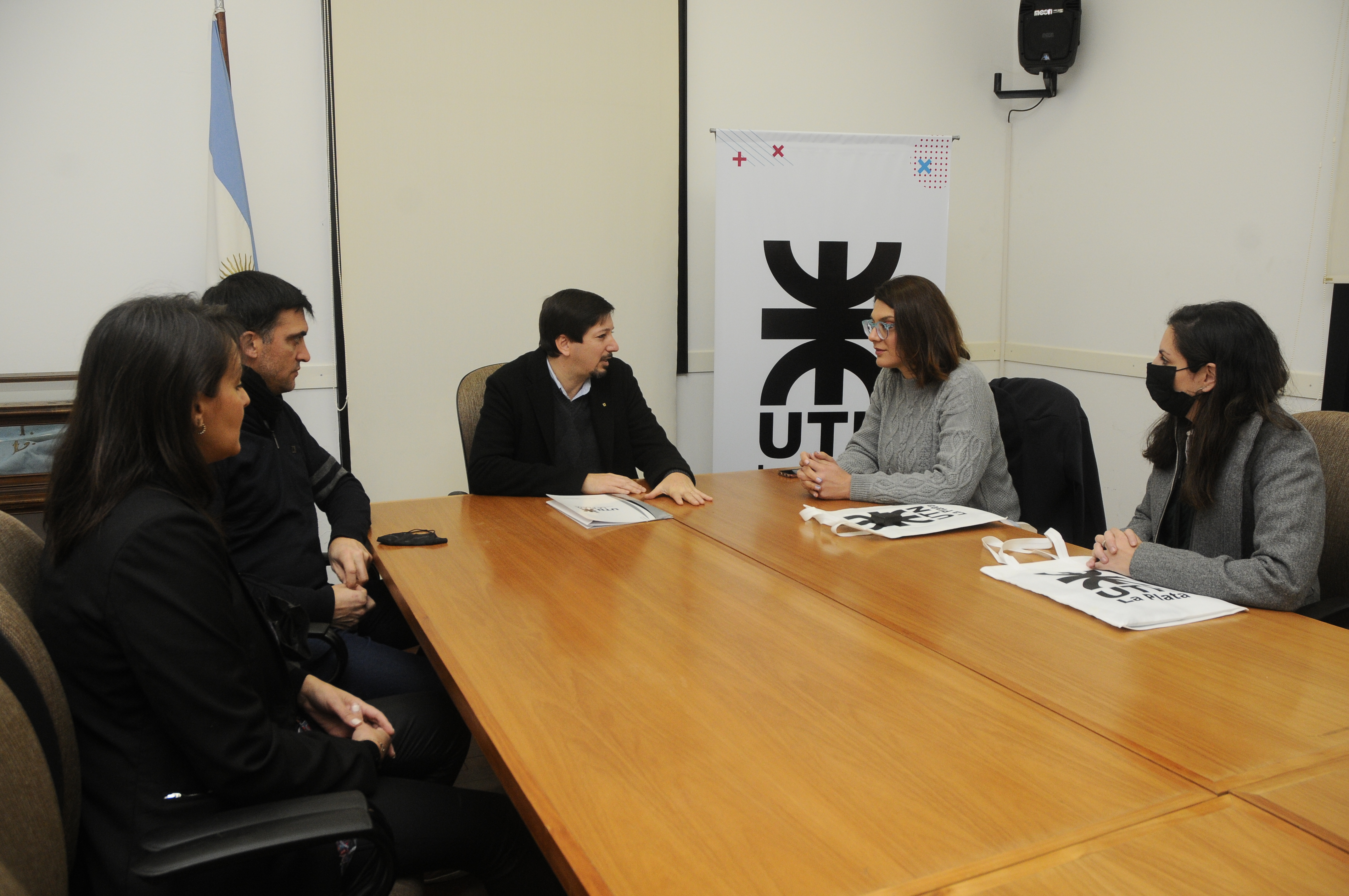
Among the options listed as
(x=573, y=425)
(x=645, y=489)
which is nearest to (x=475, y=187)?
(x=573, y=425)

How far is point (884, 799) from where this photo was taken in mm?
1043

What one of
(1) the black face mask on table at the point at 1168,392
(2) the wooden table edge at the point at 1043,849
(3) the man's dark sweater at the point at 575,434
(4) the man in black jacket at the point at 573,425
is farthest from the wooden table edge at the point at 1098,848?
(3) the man's dark sweater at the point at 575,434

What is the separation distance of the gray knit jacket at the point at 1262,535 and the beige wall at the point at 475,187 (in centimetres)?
273

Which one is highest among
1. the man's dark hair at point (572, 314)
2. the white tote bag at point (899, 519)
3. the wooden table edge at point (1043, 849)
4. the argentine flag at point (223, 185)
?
the argentine flag at point (223, 185)

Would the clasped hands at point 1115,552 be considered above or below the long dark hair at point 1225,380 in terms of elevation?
below

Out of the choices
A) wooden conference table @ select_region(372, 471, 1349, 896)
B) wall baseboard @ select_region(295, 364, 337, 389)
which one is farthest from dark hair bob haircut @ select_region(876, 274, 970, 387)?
wall baseboard @ select_region(295, 364, 337, 389)

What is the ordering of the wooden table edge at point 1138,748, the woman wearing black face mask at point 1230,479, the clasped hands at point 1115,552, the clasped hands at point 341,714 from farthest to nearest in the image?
the clasped hands at point 1115,552
the woman wearing black face mask at point 1230,479
the clasped hands at point 341,714
the wooden table edge at point 1138,748

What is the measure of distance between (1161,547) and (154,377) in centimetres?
173

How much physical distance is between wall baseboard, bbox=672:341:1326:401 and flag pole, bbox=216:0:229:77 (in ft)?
7.25

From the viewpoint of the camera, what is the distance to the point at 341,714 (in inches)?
61.4

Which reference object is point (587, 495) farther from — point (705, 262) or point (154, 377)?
point (705, 262)

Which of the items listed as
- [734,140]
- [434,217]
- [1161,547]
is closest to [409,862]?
[1161,547]

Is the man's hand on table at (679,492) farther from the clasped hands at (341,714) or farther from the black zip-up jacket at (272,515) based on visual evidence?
the clasped hands at (341,714)

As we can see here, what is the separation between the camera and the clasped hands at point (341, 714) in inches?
61.3
